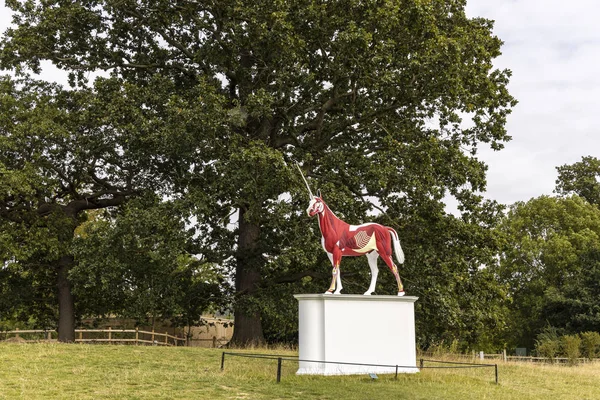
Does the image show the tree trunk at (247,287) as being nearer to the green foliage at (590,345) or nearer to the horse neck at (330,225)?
the horse neck at (330,225)

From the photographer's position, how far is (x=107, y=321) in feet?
108

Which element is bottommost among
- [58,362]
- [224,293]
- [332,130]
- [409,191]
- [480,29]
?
[58,362]

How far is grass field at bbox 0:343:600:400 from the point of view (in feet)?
40.0

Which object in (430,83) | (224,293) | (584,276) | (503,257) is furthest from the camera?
(503,257)

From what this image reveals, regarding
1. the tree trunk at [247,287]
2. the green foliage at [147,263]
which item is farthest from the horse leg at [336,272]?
the tree trunk at [247,287]

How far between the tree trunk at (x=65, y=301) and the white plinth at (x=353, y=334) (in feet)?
46.3

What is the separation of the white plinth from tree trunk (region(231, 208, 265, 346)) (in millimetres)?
8292

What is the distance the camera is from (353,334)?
14.9 metres

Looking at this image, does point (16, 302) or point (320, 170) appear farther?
point (16, 302)

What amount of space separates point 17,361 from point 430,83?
15.0 metres

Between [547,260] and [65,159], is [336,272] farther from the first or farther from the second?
[547,260]

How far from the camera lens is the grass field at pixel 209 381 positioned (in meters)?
12.2

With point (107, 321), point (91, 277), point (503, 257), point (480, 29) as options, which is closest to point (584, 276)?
point (503, 257)

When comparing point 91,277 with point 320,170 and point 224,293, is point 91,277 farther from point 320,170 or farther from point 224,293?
point 320,170
